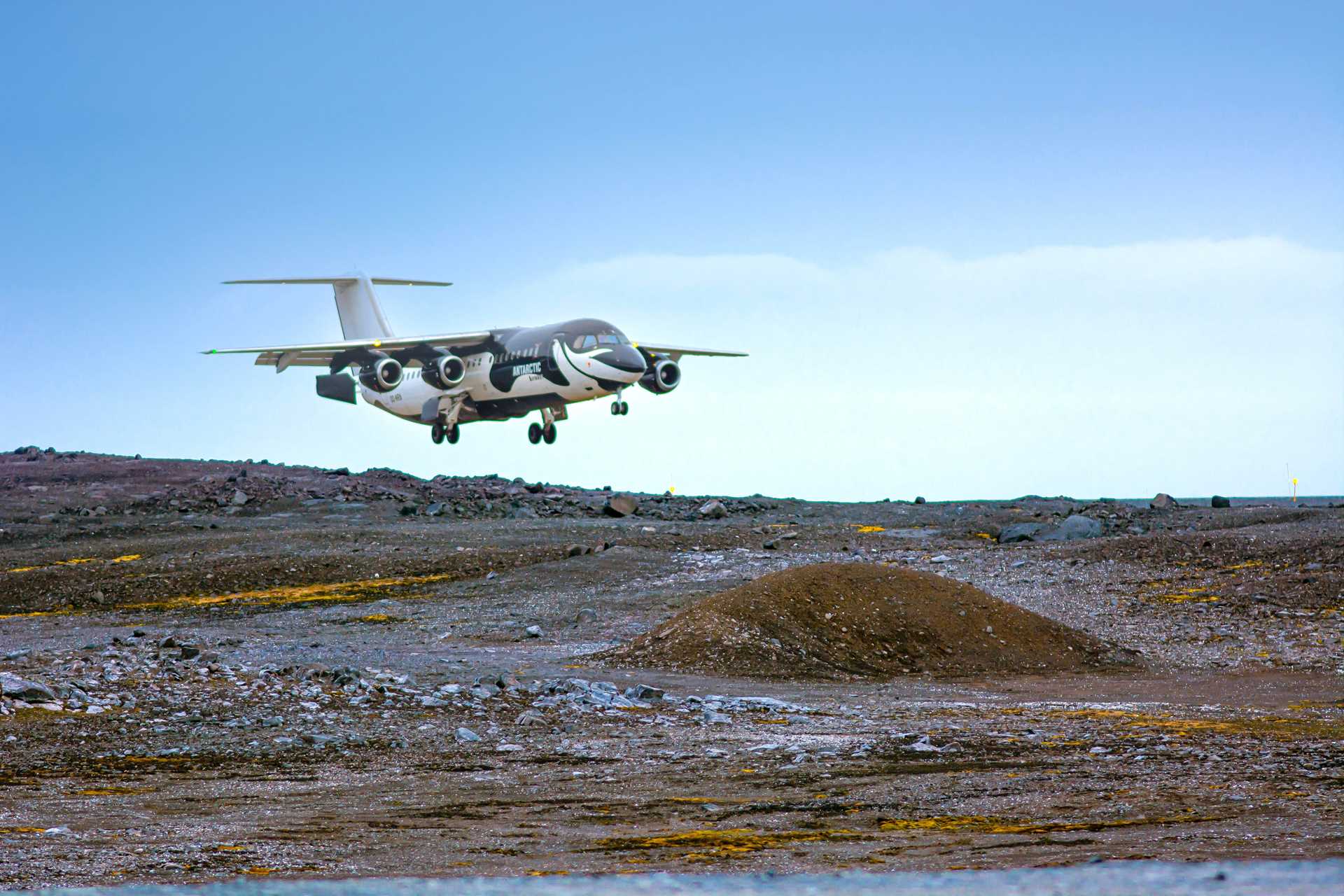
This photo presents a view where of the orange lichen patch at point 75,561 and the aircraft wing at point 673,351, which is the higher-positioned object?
the aircraft wing at point 673,351

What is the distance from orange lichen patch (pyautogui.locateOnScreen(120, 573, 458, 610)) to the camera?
853 inches

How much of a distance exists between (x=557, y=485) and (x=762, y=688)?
26.8 m

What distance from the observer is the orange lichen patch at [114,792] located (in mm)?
8203

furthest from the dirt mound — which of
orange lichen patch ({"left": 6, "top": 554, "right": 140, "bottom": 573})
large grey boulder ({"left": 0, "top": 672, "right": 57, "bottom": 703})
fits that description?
orange lichen patch ({"left": 6, "top": 554, "right": 140, "bottom": 573})

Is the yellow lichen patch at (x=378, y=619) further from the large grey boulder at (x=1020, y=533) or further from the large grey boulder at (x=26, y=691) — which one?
the large grey boulder at (x=1020, y=533)

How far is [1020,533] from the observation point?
26.3 m

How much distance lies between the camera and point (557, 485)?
4006 centimetres

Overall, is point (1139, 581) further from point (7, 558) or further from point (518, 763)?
point (7, 558)

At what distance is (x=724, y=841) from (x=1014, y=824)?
1.46 meters

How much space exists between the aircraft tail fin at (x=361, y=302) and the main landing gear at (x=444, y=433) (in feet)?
36.1

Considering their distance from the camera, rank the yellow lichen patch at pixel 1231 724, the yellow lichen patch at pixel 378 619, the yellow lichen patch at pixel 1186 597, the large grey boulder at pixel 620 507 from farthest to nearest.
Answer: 1. the large grey boulder at pixel 620 507
2. the yellow lichen patch at pixel 1186 597
3. the yellow lichen patch at pixel 378 619
4. the yellow lichen patch at pixel 1231 724

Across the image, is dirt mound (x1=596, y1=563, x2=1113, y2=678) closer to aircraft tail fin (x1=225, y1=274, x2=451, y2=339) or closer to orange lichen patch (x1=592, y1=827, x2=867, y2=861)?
orange lichen patch (x1=592, y1=827, x2=867, y2=861)

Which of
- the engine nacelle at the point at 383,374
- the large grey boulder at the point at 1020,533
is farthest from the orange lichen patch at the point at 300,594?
the engine nacelle at the point at 383,374

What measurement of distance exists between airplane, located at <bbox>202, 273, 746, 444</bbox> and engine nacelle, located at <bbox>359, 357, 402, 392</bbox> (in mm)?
28
